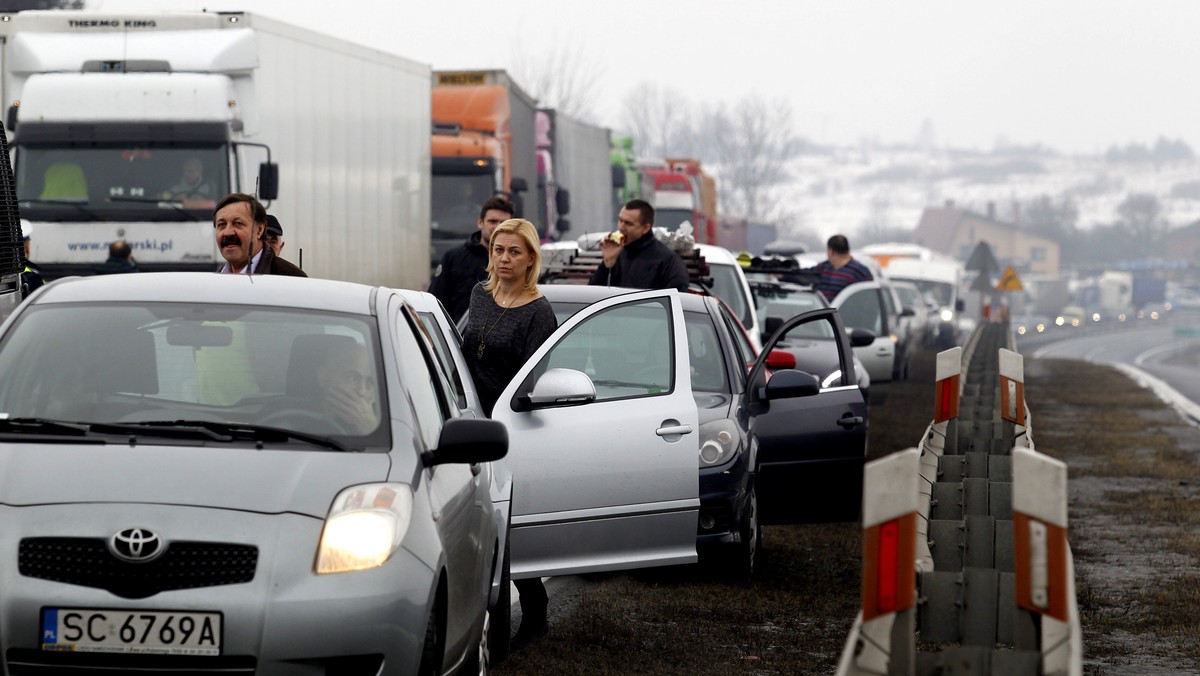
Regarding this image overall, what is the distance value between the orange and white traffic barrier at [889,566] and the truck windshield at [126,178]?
13.5 meters

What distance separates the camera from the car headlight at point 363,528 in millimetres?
4844

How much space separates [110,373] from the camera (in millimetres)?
5676

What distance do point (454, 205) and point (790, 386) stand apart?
16148mm

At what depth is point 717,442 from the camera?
8.80 m

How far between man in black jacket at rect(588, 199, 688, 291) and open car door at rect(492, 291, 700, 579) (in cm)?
297

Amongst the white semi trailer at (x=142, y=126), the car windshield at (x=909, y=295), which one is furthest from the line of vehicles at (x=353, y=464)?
the car windshield at (x=909, y=295)

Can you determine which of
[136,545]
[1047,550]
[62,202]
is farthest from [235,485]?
[62,202]

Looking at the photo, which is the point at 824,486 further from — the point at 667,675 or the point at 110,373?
the point at 110,373

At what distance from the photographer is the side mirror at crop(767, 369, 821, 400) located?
9523mm

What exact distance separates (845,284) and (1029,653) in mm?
16100

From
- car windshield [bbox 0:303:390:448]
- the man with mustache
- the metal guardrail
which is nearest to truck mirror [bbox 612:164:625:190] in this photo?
the man with mustache

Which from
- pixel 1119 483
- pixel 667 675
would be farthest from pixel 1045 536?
pixel 1119 483

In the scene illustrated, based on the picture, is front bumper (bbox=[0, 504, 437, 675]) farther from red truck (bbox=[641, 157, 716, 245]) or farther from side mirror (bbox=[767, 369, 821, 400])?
red truck (bbox=[641, 157, 716, 245])

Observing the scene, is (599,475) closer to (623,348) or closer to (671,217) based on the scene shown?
(623,348)
